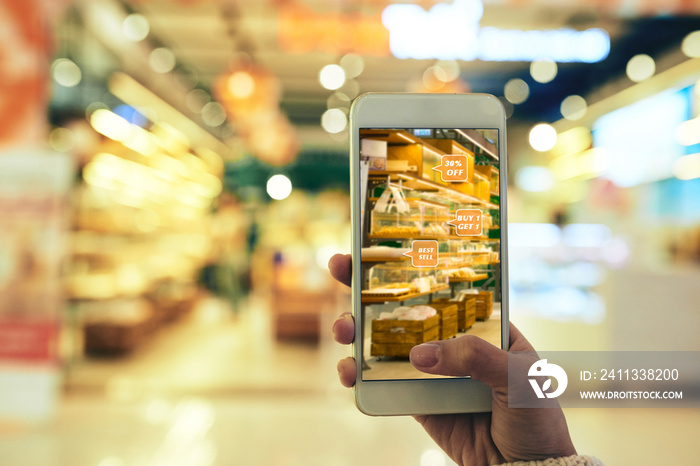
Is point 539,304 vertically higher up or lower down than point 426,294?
lower down

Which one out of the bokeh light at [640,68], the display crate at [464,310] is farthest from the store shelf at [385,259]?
the bokeh light at [640,68]

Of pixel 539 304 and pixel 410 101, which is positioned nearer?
pixel 410 101

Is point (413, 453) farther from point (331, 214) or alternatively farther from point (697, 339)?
point (331, 214)

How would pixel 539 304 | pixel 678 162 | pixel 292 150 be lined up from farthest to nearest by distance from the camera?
pixel 292 150, pixel 678 162, pixel 539 304

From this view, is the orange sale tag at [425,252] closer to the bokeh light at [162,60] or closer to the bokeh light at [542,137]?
the bokeh light at [162,60]

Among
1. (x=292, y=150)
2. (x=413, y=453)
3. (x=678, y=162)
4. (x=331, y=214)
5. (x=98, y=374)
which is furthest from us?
(x=331, y=214)

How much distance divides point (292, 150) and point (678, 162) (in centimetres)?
455

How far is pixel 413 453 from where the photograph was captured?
9.26 ft

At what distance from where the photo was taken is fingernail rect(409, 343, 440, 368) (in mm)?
1021

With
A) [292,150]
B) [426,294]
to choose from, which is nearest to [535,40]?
[426,294]

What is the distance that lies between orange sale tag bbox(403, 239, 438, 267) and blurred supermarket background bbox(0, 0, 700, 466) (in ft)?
6.47

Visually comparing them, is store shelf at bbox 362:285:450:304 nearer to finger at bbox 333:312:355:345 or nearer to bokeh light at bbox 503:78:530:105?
finger at bbox 333:312:355:345

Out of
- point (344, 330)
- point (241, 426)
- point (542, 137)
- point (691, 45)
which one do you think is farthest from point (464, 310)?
point (542, 137)

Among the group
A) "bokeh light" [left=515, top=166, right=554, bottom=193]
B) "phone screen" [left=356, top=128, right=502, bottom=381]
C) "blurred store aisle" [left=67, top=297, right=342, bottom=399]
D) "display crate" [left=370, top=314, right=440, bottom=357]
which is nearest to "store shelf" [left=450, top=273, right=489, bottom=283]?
"phone screen" [left=356, top=128, right=502, bottom=381]
